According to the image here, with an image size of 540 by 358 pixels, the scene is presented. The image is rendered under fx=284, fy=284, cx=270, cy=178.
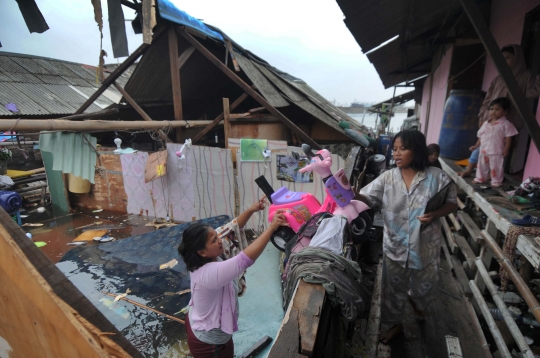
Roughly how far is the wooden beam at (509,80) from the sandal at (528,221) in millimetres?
728

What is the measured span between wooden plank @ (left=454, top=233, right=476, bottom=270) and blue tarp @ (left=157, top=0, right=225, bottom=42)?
6.48 meters

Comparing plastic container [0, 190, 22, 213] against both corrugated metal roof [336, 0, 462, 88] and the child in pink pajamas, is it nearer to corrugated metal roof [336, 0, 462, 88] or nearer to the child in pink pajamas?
corrugated metal roof [336, 0, 462, 88]

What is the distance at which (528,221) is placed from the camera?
2.50 meters

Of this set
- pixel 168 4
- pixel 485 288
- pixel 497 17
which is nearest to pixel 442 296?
pixel 485 288

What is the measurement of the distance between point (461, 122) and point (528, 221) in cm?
329

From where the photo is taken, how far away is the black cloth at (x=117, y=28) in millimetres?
5042

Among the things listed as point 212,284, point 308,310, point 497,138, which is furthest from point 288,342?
point 497,138

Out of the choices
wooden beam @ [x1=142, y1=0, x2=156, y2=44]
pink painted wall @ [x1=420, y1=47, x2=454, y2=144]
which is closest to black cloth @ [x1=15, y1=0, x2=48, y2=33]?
wooden beam @ [x1=142, y1=0, x2=156, y2=44]

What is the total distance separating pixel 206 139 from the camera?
9250 mm

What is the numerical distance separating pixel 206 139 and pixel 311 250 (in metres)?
7.91

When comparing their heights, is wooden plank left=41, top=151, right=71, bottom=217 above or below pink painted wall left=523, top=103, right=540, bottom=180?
below

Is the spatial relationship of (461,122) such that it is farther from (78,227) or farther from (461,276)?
(78,227)

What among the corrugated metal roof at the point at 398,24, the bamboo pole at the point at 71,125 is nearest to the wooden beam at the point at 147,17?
the bamboo pole at the point at 71,125

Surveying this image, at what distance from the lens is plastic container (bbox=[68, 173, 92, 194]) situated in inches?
317
